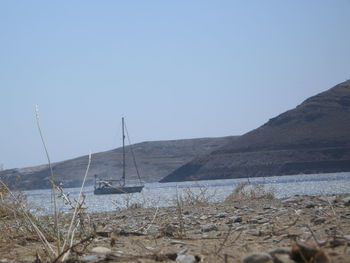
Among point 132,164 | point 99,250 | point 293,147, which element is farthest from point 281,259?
point 132,164

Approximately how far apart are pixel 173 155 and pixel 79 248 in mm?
99571

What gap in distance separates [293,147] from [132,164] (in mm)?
28885

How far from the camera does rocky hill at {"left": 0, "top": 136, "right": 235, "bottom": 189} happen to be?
81.1m

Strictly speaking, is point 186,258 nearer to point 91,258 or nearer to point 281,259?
point 91,258

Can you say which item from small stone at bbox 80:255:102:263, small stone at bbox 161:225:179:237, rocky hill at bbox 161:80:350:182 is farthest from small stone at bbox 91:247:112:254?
rocky hill at bbox 161:80:350:182

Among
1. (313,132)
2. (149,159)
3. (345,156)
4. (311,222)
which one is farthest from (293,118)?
(311,222)

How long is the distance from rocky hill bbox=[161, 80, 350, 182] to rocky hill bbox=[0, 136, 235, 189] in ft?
19.3

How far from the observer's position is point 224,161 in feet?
270

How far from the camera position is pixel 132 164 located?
94812 mm

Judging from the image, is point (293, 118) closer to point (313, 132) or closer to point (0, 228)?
point (313, 132)

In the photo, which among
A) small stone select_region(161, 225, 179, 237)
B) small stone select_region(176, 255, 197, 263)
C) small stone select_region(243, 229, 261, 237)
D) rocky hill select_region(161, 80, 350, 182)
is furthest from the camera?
rocky hill select_region(161, 80, 350, 182)

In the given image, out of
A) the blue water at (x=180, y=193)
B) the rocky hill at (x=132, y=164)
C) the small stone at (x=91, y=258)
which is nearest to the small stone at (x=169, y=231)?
the blue water at (x=180, y=193)

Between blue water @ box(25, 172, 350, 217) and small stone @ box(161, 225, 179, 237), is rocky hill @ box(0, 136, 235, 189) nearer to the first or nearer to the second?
blue water @ box(25, 172, 350, 217)

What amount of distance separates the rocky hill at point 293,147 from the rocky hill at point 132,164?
589cm
